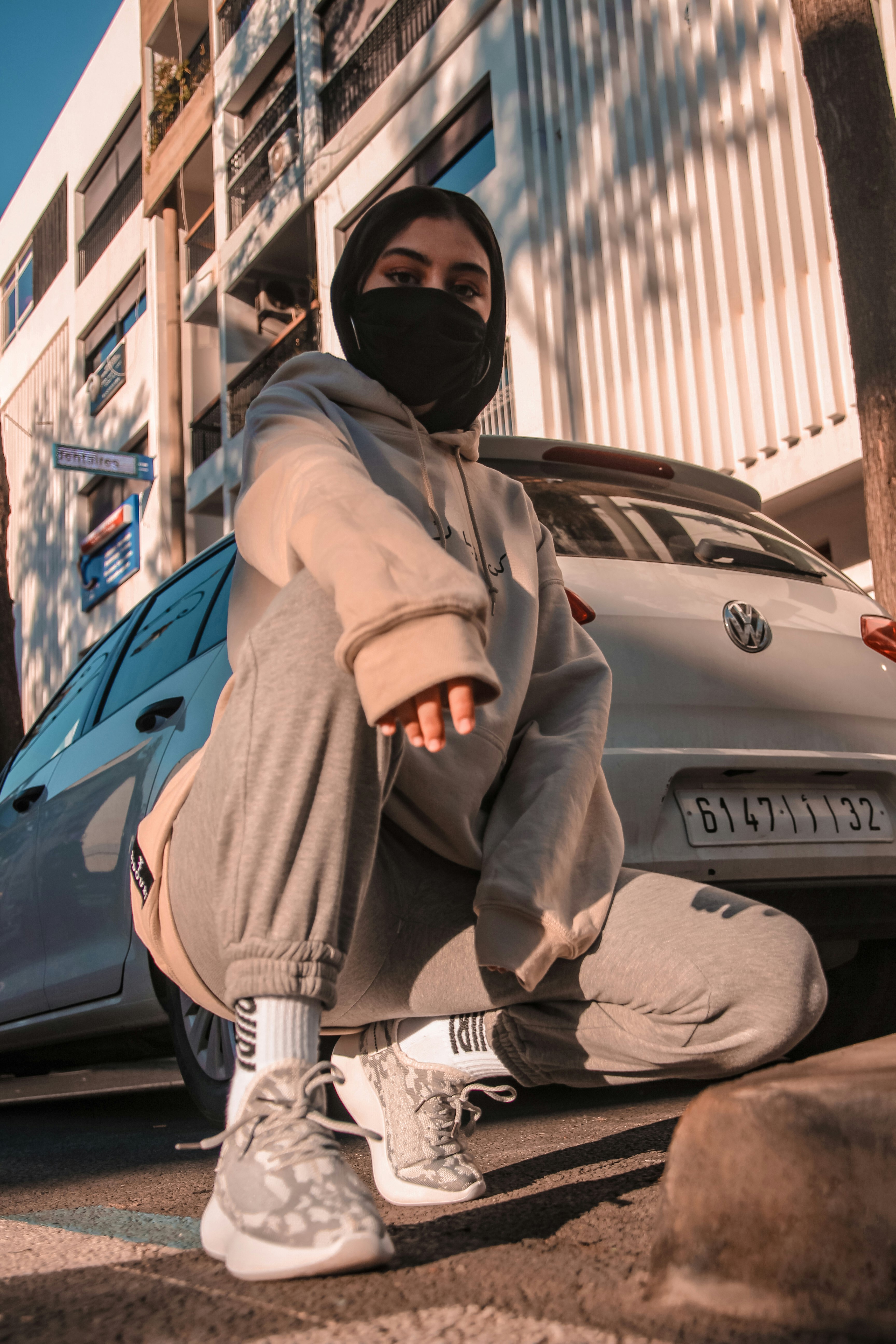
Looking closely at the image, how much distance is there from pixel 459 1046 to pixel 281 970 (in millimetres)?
472

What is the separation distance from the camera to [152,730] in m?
3.23

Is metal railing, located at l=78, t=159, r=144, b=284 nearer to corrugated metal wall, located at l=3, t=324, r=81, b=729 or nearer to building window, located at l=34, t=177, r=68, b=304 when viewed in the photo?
building window, located at l=34, t=177, r=68, b=304

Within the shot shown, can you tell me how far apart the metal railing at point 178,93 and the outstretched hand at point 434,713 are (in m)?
22.4

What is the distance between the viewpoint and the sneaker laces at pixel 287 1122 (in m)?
1.19

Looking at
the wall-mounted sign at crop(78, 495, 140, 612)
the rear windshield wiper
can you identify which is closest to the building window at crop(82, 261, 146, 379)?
the wall-mounted sign at crop(78, 495, 140, 612)

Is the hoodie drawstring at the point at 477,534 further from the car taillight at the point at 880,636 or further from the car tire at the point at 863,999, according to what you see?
the car tire at the point at 863,999

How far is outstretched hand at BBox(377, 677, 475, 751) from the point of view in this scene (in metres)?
1.18

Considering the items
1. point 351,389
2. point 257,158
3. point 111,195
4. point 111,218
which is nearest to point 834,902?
point 351,389

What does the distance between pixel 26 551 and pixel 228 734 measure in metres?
27.5

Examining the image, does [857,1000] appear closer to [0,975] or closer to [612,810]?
[612,810]

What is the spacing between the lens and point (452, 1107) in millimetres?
1636

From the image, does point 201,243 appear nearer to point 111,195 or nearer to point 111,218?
point 111,218

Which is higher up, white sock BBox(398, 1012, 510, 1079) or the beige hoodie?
the beige hoodie

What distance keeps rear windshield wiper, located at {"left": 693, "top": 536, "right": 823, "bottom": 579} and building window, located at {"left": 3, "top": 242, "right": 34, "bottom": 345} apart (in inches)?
1094
